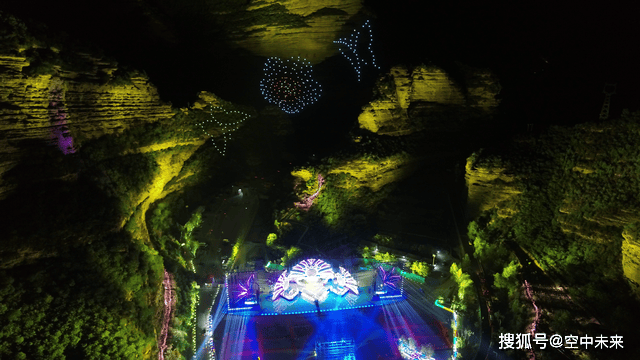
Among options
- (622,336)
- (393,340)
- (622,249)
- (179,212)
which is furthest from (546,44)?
(179,212)

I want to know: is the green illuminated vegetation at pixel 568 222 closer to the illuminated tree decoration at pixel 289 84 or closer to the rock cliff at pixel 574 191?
the rock cliff at pixel 574 191

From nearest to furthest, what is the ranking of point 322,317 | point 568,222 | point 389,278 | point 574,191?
point 568,222
point 574,191
point 322,317
point 389,278

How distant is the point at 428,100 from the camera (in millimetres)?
14688

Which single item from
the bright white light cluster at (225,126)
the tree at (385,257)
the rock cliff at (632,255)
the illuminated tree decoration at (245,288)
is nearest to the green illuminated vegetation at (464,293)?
the tree at (385,257)

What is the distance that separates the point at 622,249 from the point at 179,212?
16788 millimetres

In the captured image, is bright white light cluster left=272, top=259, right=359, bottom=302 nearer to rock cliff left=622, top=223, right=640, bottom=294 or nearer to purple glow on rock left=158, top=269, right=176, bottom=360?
purple glow on rock left=158, top=269, right=176, bottom=360

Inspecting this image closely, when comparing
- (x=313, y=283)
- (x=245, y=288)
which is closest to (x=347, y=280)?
(x=313, y=283)

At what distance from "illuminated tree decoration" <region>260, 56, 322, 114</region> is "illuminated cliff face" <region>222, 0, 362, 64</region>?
1.62 feet

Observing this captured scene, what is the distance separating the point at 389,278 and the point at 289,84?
429 inches

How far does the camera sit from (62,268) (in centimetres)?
807

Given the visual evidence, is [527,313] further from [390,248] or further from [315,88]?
[315,88]

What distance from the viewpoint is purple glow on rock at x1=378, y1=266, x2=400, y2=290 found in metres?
12.2

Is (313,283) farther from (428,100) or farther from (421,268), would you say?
(428,100)

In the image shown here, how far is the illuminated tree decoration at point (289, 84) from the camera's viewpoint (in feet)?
54.6
